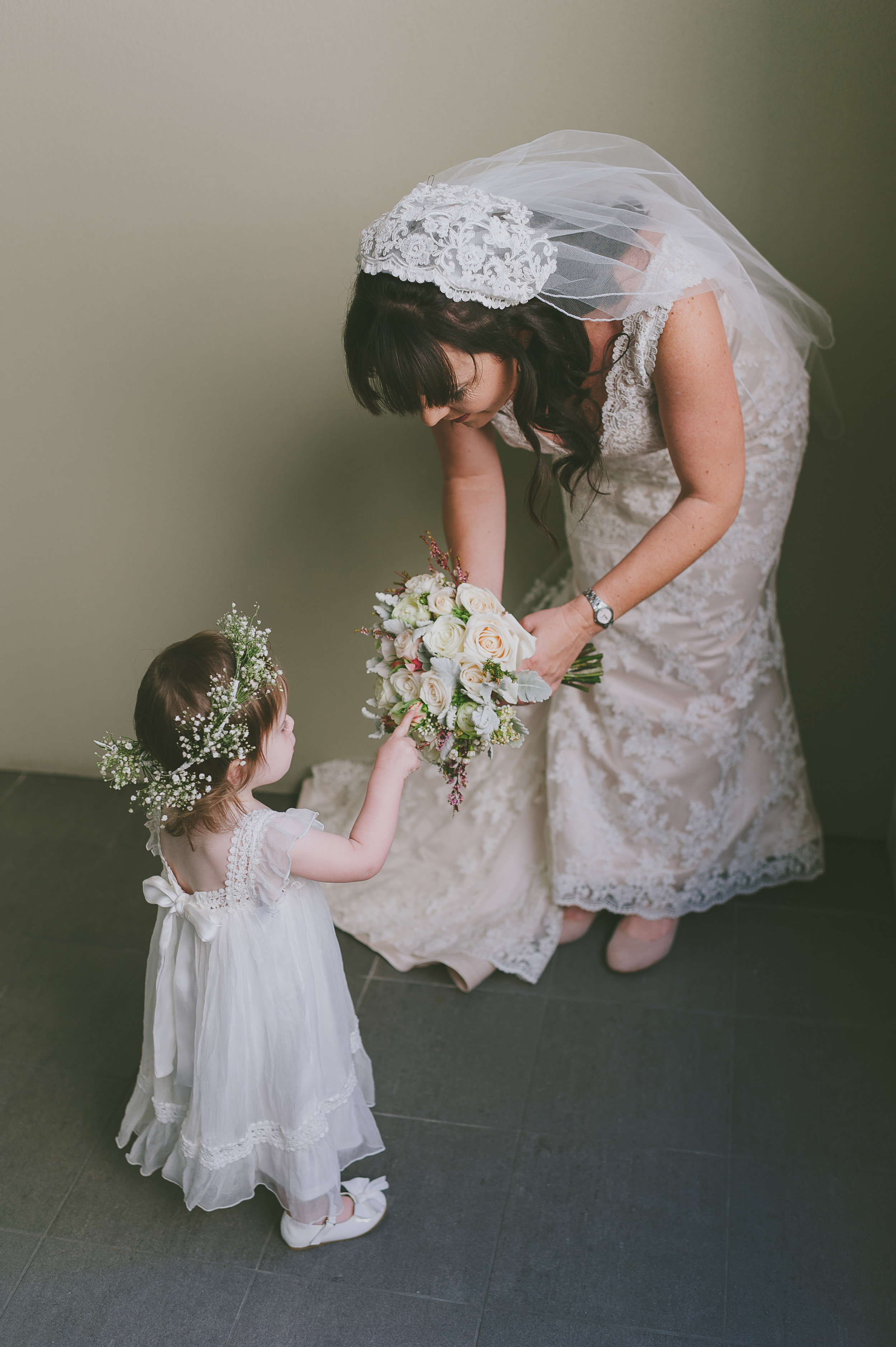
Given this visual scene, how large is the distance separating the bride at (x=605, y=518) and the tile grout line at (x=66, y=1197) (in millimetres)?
639

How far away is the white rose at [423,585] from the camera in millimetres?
1629

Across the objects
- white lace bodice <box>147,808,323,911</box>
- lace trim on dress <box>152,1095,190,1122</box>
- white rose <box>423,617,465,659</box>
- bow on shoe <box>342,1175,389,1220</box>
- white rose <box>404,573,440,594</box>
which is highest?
white rose <box>404,573,440,594</box>

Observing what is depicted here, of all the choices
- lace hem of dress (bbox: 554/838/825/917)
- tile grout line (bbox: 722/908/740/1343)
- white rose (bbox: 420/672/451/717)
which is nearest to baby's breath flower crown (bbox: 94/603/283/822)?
white rose (bbox: 420/672/451/717)

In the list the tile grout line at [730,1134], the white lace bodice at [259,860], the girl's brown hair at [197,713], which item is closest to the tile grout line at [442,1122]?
the tile grout line at [730,1134]

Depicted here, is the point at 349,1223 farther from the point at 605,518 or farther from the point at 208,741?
the point at 605,518

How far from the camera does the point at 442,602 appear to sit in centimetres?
160

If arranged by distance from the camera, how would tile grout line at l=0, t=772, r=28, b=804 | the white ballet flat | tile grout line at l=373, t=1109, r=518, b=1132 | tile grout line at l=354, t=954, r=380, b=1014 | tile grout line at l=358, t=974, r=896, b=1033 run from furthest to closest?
tile grout line at l=0, t=772, r=28, b=804
tile grout line at l=354, t=954, r=380, b=1014
tile grout line at l=358, t=974, r=896, b=1033
tile grout line at l=373, t=1109, r=518, b=1132
the white ballet flat

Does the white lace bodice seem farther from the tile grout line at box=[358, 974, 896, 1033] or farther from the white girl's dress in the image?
the tile grout line at box=[358, 974, 896, 1033]

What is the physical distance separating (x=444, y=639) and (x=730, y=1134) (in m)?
1.15

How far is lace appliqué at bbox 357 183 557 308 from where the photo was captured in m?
1.57

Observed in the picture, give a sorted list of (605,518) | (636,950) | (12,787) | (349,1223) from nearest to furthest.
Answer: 1. (349,1223)
2. (605,518)
3. (636,950)
4. (12,787)

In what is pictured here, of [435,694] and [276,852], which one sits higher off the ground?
[435,694]

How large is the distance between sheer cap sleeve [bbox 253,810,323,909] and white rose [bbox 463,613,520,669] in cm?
34

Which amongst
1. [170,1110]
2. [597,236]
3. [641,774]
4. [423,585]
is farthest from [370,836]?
[597,236]
